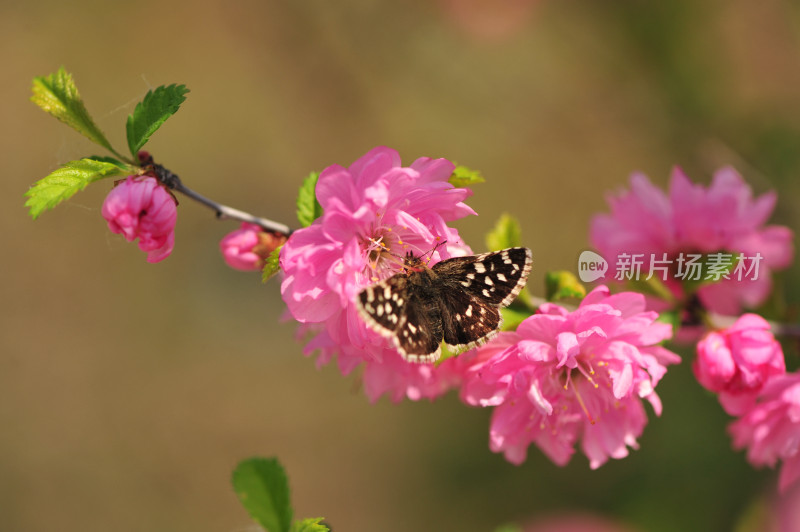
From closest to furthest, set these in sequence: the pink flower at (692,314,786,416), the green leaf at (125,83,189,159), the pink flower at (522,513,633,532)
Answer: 1. the green leaf at (125,83,189,159)
2. the pink flower at (692,314,786,416)
3. the pink flower at (522,513,633,532)

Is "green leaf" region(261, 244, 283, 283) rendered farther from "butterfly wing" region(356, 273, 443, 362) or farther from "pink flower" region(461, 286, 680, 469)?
"pink flower" region(461, 286, 680, 469)

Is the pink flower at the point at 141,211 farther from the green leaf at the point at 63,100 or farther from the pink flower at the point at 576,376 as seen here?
the pink flower at the point at 576,376

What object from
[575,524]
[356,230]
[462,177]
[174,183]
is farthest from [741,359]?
[575,524]

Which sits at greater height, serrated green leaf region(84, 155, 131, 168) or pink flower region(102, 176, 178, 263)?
serrated green leaf region(84, 155, 131, 168)

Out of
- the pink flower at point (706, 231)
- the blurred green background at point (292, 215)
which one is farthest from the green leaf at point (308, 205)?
→ the blurred green background at point (292, 215)

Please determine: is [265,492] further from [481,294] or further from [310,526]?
[481,294]

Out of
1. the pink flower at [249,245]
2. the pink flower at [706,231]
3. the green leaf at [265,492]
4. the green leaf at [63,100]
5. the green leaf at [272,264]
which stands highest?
the pink flower at [706,231]

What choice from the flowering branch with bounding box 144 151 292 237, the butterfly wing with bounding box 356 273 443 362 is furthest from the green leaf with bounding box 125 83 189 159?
the butterfly wing with bounding box 356 273 443 362
